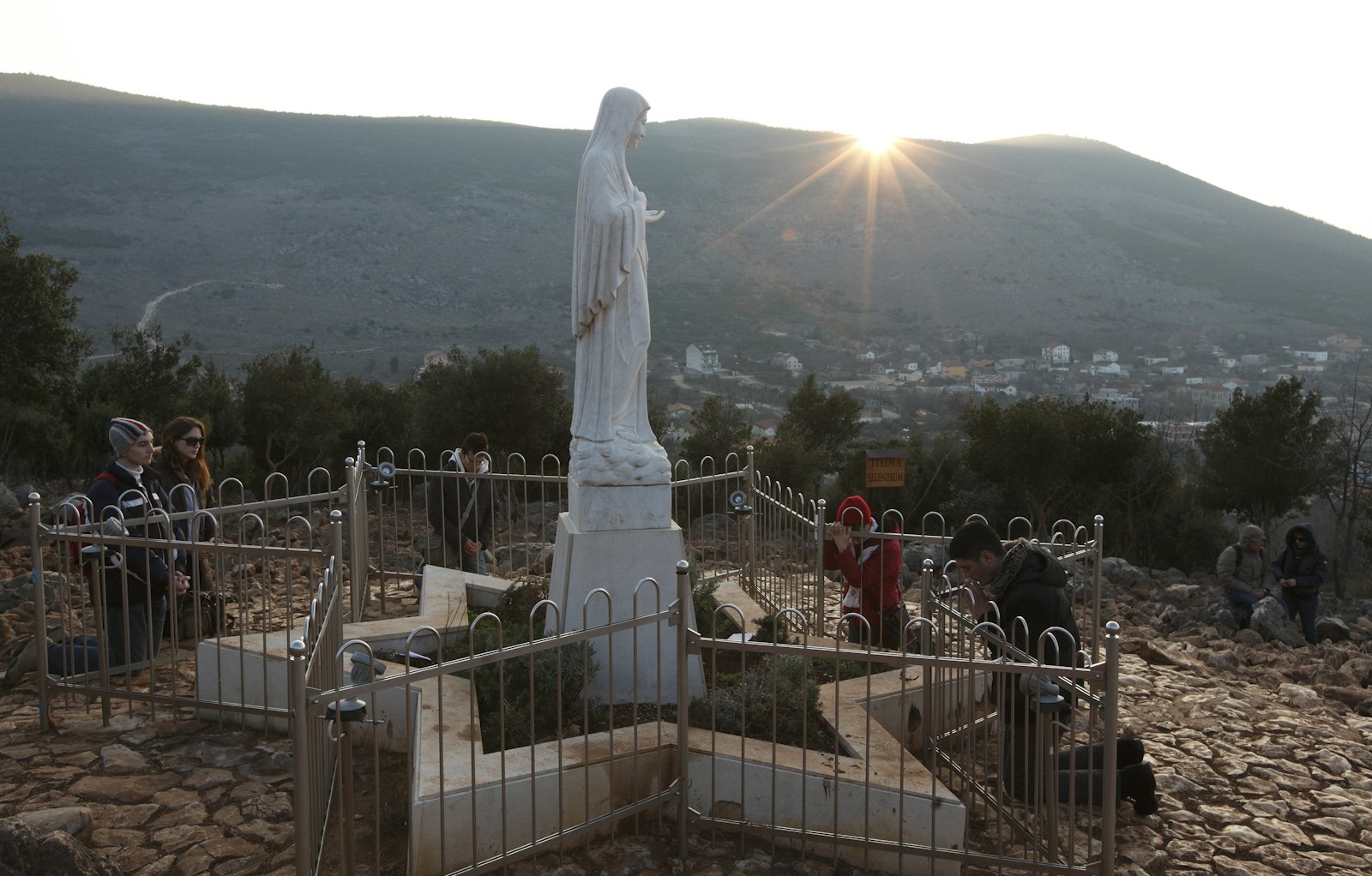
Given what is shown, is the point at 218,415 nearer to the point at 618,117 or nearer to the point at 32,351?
the point at 32,351

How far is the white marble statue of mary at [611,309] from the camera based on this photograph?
18.7ft

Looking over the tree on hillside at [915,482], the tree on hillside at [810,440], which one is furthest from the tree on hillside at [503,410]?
the tree on hillside at [915,482]

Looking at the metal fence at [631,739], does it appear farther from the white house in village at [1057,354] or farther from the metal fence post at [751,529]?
the white house in village at [1057,354]

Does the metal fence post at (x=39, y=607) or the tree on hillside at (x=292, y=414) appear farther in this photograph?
the tree on hillside at (x=292, y=414)

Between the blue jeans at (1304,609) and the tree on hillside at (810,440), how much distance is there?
10.0 metres

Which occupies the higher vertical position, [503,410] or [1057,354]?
[1057,354]

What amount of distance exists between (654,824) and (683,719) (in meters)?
0.61

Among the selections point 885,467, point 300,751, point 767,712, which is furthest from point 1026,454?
point 300,751

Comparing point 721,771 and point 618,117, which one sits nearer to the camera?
point 721,771

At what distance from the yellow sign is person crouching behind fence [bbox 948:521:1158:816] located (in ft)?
15.7

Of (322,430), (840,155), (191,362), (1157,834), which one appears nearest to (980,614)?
(1157,834)

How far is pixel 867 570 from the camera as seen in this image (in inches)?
271

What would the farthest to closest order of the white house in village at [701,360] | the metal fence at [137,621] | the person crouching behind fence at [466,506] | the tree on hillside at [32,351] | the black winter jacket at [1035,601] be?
1. the white house in village at [701,360]
2. the tree on hillside at [32,351]
3. the person crouching behind fence at [466,506]
4. the metal fence at [137,621]
5. the black winter jacket at [1035,601]

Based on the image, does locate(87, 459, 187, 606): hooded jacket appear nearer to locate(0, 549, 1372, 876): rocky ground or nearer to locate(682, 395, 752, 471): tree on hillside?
locate(0, 549, 1372, 876): rocky ground
